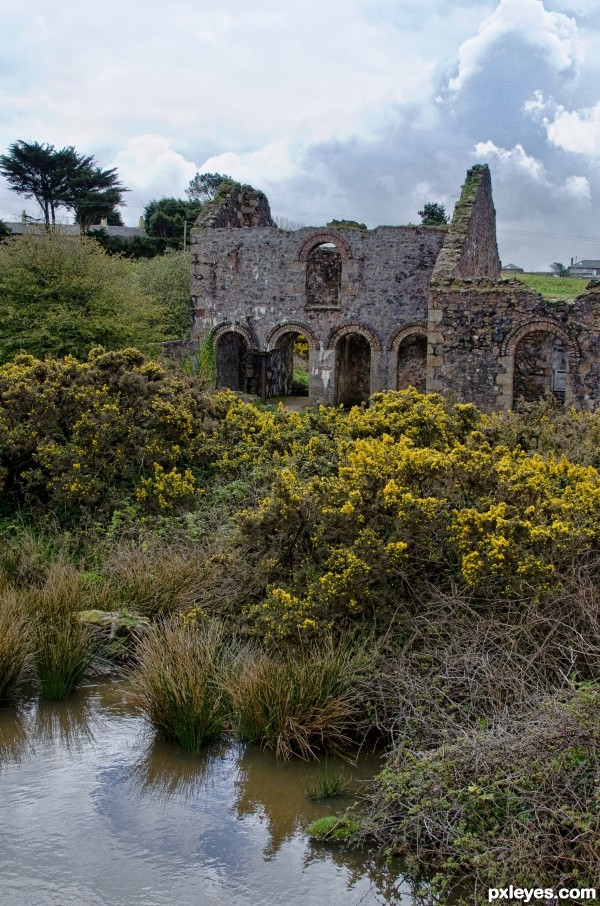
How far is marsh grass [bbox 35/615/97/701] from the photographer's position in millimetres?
8266

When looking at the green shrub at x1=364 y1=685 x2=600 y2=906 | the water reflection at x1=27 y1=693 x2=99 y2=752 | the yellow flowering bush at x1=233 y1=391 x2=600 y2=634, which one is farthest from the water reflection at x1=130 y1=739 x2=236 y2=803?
the green shrub at x1=364 y1=685 x2=600 y2=906

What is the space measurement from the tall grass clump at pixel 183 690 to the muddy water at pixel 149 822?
0.16m

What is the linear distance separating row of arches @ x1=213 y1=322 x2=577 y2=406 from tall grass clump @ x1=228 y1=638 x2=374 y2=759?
553 inches

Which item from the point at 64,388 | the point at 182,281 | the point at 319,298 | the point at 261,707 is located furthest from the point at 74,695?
the point at 182,281

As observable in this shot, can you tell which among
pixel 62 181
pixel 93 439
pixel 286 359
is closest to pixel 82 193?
pixel 62 181

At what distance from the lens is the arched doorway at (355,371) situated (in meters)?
27.4

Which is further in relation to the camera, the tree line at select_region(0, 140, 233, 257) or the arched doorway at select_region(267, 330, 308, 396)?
the tree line at select_region(0, 140, 233, 257)

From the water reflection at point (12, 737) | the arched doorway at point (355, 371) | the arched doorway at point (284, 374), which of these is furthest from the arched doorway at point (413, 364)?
the water reflection at point (12, 737)

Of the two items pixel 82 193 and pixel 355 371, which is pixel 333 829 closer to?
pixel 355 371

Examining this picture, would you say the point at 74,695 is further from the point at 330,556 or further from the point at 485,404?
the point at 485,404

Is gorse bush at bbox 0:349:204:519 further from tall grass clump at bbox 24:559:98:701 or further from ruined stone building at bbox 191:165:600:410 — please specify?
ruined stone building at bbox 191:165:600:410

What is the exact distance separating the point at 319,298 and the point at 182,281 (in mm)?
8828

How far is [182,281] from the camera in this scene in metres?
35.0

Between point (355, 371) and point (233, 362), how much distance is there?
3988 mm
